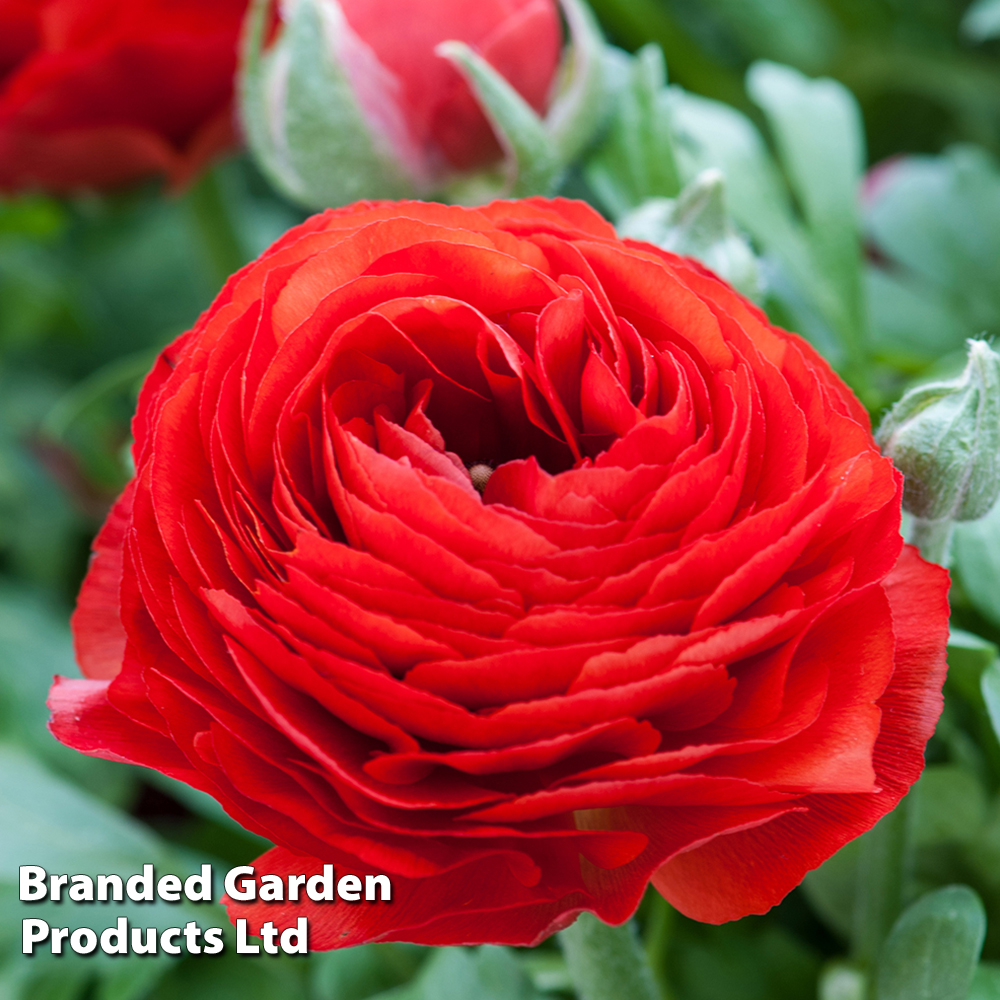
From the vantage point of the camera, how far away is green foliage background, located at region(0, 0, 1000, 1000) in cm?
32

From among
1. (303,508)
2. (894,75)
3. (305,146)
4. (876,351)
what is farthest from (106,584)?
(894,75)

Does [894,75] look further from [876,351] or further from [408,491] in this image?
[408,491]

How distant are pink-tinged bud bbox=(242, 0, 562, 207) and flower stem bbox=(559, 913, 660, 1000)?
245 mm

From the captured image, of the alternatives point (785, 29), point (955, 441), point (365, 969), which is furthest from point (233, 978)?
point (785, 29)

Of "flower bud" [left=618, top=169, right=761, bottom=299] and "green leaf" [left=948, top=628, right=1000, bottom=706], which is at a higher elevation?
"flower bud" [left=618, top=169, right=761, bottom=299]

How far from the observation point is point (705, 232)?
1.01 ft

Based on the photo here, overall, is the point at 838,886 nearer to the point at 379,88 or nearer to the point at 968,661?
the point at 968,661

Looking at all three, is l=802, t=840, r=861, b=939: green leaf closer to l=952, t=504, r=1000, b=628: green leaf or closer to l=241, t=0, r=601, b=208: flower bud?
l=952, t=504, r=1000, b=628: green leaf

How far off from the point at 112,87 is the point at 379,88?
0.43 feet

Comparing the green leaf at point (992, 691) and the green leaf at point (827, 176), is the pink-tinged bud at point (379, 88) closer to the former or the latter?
the green leaf at point (827, 176)

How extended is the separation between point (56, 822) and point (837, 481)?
0.31 meters

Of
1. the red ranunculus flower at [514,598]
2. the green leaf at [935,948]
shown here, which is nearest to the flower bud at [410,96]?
the red ranunculus flower at [514,598]

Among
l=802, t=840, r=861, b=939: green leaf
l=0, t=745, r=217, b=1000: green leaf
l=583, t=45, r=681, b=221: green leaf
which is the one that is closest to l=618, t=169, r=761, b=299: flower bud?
l=583, t=45, r=681, b=221: green leaf

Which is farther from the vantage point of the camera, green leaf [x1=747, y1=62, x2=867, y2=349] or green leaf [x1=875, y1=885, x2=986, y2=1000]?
green leaf [x1=747, y1=62, x2=867, y2=349]
